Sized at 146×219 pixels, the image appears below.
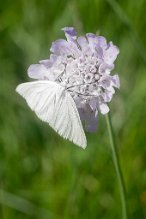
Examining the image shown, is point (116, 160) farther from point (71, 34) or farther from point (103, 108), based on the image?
point (71, 34)

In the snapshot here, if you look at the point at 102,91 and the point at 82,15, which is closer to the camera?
the point at 102,91

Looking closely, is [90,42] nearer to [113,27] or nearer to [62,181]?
[62,181]

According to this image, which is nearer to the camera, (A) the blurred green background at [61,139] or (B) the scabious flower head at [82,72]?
(B) the scabious flower head at [82,72]

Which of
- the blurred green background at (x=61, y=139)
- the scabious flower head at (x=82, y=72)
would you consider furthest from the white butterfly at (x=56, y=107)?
the blurred green background at (x=61, y=139)

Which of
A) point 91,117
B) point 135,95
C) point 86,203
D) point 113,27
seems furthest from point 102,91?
point 113,27

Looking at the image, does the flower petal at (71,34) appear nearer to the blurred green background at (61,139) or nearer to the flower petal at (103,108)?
the flower petal at (103,108)

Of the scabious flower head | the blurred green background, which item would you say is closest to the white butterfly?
the scabious flower head
